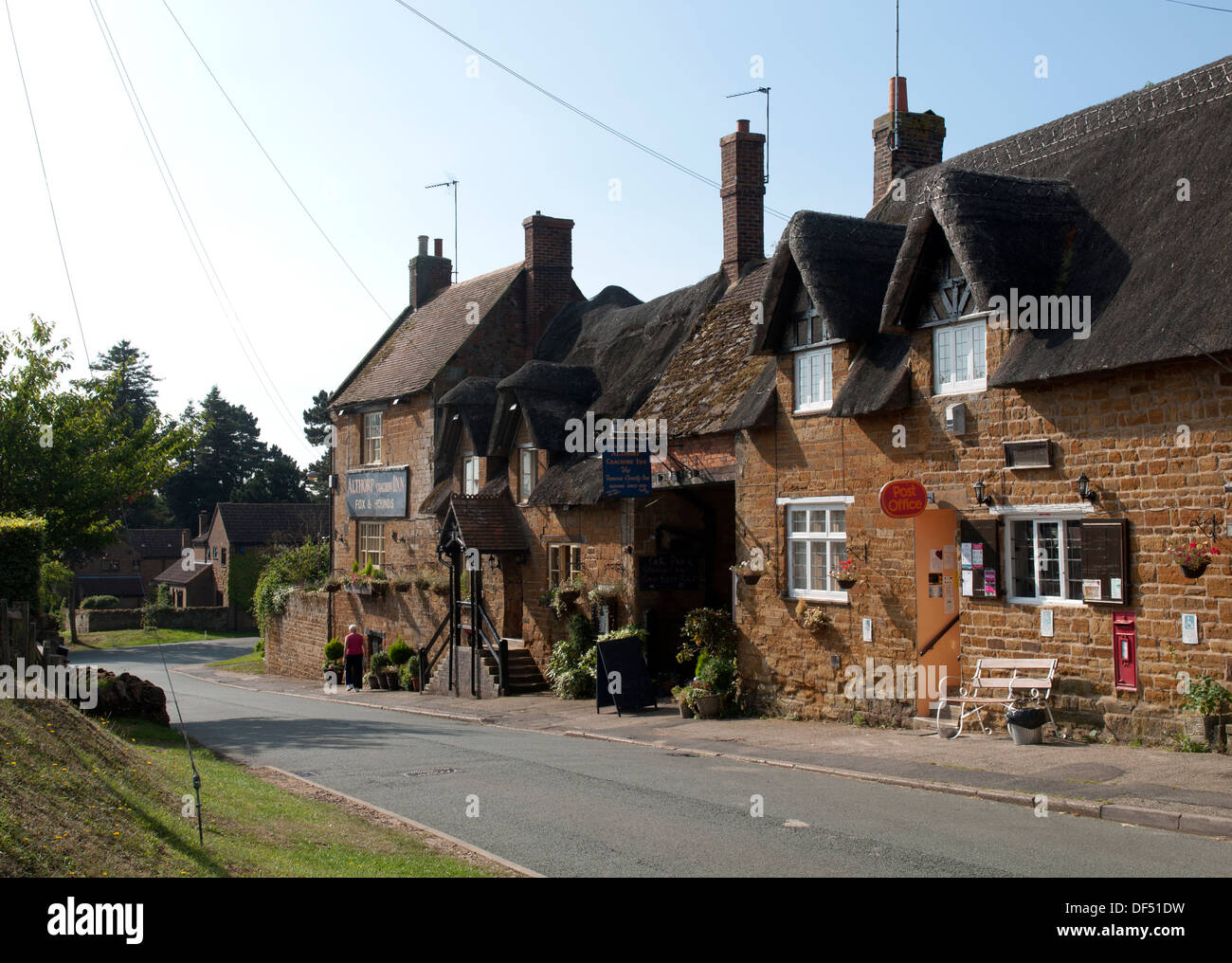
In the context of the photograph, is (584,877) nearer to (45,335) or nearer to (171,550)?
(45,335)

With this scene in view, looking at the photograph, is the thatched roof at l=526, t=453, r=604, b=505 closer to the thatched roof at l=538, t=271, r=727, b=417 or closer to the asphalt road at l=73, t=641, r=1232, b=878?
the thatched roof at l=538, t=271, r=727, b=417

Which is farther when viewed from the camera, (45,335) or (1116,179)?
(45,335)

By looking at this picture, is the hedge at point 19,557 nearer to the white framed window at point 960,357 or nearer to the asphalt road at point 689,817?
the asphalt road at point 689,817

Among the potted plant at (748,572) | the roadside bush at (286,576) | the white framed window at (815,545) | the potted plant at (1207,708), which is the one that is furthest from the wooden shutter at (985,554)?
the roadside bush at (286,576)

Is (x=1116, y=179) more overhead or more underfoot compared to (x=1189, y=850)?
more overhead

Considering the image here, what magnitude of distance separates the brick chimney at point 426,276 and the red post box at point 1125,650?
29.1 meters

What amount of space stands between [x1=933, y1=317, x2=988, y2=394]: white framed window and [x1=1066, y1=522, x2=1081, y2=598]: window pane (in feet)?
7.46

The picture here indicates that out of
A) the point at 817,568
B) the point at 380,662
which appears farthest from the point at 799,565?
the point at 380,662

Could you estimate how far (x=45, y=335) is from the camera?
22.9 meters

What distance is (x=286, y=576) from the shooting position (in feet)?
134

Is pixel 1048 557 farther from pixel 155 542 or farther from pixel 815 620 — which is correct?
pixel 155 542

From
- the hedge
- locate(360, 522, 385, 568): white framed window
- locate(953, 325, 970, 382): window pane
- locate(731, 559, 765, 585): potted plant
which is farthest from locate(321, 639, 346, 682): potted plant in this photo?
locate(953, 325, 970, 382): window pane

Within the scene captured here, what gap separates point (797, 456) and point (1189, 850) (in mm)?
9761
